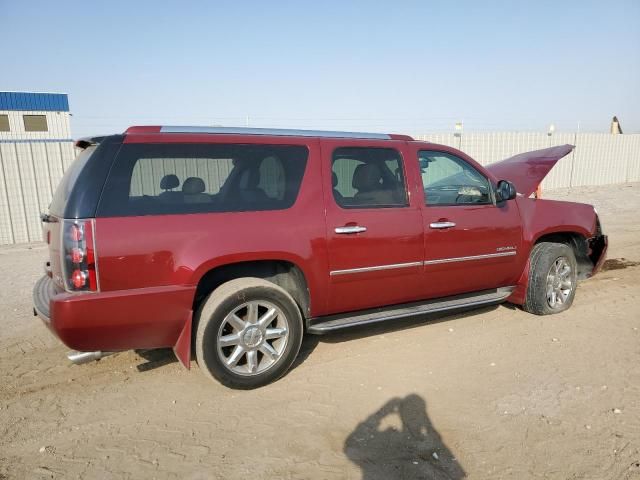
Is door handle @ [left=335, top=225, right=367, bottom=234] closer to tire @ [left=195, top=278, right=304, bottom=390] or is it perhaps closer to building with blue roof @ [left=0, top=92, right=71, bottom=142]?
tire @ [left=195, top=278, right=304, bottom=390]

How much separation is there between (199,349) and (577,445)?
249cm

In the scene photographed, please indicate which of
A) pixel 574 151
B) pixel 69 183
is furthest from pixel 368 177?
pixel 574 151

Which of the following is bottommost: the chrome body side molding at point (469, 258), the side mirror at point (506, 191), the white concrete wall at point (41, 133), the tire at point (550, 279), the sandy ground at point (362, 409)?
the sandy ground at point (362, 409)

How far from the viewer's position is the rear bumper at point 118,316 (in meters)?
3.04

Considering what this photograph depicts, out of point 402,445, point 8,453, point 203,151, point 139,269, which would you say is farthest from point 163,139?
point 402,445

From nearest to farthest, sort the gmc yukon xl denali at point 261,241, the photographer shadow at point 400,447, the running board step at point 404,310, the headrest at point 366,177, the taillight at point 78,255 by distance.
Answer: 1. the photographer shadow at point 400,447
2. the taillight at point 78,255
3. the gmc yukon xl denali at point 261,241
4. the running board step at point 404,310
5. the headrest at point 366,177

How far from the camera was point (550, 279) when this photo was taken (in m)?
5.09

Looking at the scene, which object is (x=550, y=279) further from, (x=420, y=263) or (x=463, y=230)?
(x=420, y=263)

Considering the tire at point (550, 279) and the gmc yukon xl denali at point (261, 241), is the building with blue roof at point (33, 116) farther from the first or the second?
the tire at point (550, 279)

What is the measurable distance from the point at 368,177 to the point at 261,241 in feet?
3.91

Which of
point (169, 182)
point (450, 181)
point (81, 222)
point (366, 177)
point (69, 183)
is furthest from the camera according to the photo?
point (450, 181)

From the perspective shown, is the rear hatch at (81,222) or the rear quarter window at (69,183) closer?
the rear hatch at (81,222)

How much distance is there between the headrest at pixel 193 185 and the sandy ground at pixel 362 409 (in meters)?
1.51

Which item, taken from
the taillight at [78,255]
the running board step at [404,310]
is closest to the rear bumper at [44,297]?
the taillight at [78,255]
